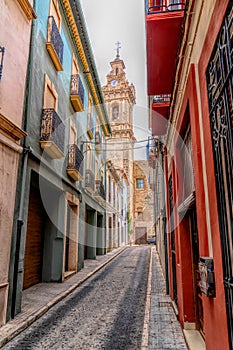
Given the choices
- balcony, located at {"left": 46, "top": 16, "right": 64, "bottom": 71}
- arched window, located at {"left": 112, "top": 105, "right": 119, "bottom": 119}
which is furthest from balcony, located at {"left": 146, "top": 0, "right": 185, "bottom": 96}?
arched window, located at {"left": 112, "top": 105, "right": 119, "bottom": 119}

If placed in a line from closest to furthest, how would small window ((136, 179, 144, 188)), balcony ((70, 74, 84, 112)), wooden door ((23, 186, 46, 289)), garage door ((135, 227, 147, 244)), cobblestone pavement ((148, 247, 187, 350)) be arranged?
cobblestone pavement ((148, 247, 187, 350))
wooden door ((23, 186, 46, 289))
balcony ((70, 74, 84, 112))
garage door ((135, 227, 147, 244))
small window ((136, 179, 144, 188))

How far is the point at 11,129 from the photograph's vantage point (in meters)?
6.09

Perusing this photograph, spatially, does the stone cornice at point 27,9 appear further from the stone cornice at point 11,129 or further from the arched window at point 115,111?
the arched window at point 115,111

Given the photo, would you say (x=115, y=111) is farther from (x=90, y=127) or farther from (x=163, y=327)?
(x=163, y=327)

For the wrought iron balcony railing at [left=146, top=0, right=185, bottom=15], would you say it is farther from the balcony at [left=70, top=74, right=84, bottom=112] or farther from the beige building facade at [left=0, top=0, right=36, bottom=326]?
the balcony at [left=70, top=74, right=84, bottom=112]

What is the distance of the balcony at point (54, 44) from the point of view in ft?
29.4

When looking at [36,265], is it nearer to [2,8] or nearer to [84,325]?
[84,325]

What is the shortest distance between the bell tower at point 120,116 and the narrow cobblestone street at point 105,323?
93.1ft

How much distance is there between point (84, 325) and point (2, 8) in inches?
280

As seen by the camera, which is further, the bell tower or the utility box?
the bell tower

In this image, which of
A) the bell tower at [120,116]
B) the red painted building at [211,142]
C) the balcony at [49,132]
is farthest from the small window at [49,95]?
the bell tower at [120,116]

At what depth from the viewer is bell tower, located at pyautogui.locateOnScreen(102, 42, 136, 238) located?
37219mm

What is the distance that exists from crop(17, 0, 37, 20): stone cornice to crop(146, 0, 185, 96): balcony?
3.22 metres

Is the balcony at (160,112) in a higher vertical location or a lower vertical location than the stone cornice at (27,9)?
lower
